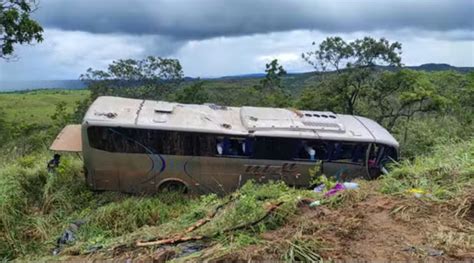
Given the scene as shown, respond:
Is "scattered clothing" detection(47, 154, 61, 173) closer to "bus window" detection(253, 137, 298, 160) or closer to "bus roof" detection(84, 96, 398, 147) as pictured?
"bus roof" detection(84, 96, 398, 147)

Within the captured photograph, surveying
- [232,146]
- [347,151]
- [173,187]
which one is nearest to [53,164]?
[173,187]

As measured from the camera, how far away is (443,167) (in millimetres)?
6715

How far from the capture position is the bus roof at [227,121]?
10391 mm

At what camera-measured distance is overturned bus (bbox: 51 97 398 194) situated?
10266mm

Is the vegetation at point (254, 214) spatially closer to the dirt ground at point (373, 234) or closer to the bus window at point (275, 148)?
the dirt ground at point (373, 234)

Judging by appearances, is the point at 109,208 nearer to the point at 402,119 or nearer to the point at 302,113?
the point at 302,113

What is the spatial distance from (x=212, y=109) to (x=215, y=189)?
84.6 inches

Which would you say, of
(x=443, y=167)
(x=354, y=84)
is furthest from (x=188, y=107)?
(x=354, y=84)

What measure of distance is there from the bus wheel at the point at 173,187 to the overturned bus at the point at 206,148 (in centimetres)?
2

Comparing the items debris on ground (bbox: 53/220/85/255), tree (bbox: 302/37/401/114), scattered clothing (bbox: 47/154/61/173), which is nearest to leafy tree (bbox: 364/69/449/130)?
tree (bbox: 302/37/401/114)

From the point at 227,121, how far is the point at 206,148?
931 millimetres

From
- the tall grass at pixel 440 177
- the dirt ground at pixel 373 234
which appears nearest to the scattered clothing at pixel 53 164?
the dirt ground at pixel 373 234

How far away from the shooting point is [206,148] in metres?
10.5

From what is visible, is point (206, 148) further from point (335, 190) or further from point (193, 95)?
point (193, 95)
